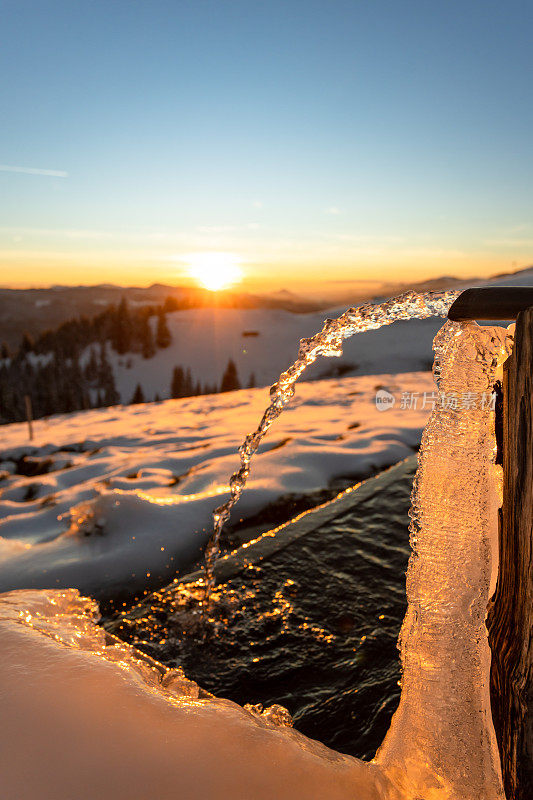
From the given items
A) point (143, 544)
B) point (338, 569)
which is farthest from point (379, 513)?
point (143, 544)

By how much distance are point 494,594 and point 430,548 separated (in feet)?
1.03

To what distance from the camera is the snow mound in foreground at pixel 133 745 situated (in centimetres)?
131

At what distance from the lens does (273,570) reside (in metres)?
3.00

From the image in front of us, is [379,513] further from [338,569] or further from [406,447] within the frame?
[406,447]

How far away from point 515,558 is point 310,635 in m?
1.43

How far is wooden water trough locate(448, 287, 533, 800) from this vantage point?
127 cm

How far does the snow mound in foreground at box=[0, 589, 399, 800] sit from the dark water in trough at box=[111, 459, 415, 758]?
0.36m

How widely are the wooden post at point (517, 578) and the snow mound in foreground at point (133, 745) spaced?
0.45 m

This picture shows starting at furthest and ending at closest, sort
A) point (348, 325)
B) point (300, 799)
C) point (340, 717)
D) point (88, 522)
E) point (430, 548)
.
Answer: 1. point (88, 522)
2. point (348, 325)
3. point (340, 717)
4. point (430, 548)
5. point (300, 799)

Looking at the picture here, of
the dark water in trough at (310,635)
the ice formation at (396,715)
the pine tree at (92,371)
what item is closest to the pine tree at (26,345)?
the pine tree at (92,371)

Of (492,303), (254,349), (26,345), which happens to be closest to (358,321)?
(492,303)

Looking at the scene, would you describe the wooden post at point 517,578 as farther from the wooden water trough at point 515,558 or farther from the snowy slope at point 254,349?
the snowy slope at point 254,349
